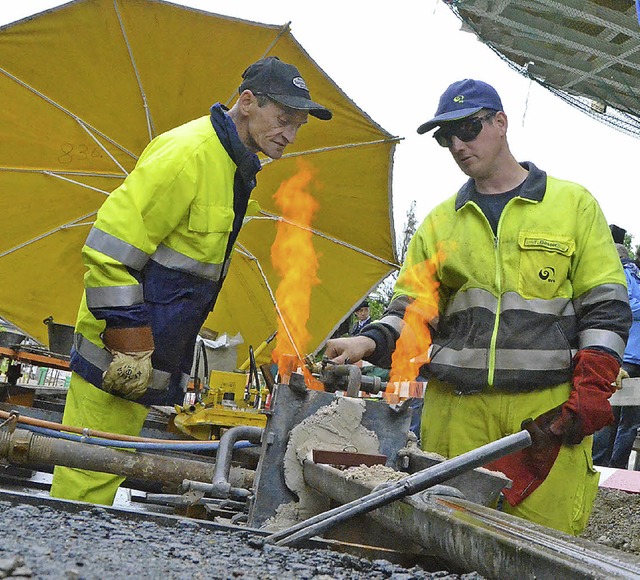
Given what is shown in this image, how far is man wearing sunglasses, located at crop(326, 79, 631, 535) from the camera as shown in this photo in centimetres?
293

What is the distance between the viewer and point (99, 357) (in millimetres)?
3539

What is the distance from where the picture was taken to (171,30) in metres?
6.17

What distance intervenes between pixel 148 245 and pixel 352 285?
13.8ft

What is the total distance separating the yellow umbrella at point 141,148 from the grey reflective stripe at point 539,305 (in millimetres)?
3855

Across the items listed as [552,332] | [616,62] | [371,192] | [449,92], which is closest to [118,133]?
[371,192]

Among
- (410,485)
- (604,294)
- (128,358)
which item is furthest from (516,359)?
(128,358)

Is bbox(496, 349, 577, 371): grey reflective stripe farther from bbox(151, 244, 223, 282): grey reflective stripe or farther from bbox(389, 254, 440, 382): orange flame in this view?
bbox(151, 244, 223, 282): grey reflective stripe

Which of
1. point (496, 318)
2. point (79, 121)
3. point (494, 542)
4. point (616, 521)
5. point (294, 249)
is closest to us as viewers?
point (494, 542)

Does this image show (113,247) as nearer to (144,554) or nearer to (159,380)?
(159,380)

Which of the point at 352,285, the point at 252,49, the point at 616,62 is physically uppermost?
the point at 616,62

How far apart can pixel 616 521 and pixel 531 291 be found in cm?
239

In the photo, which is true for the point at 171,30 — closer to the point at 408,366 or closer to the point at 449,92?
the point at 449,92

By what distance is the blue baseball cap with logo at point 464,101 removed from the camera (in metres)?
3.29

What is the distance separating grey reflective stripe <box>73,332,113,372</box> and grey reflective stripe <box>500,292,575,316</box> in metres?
1.76
